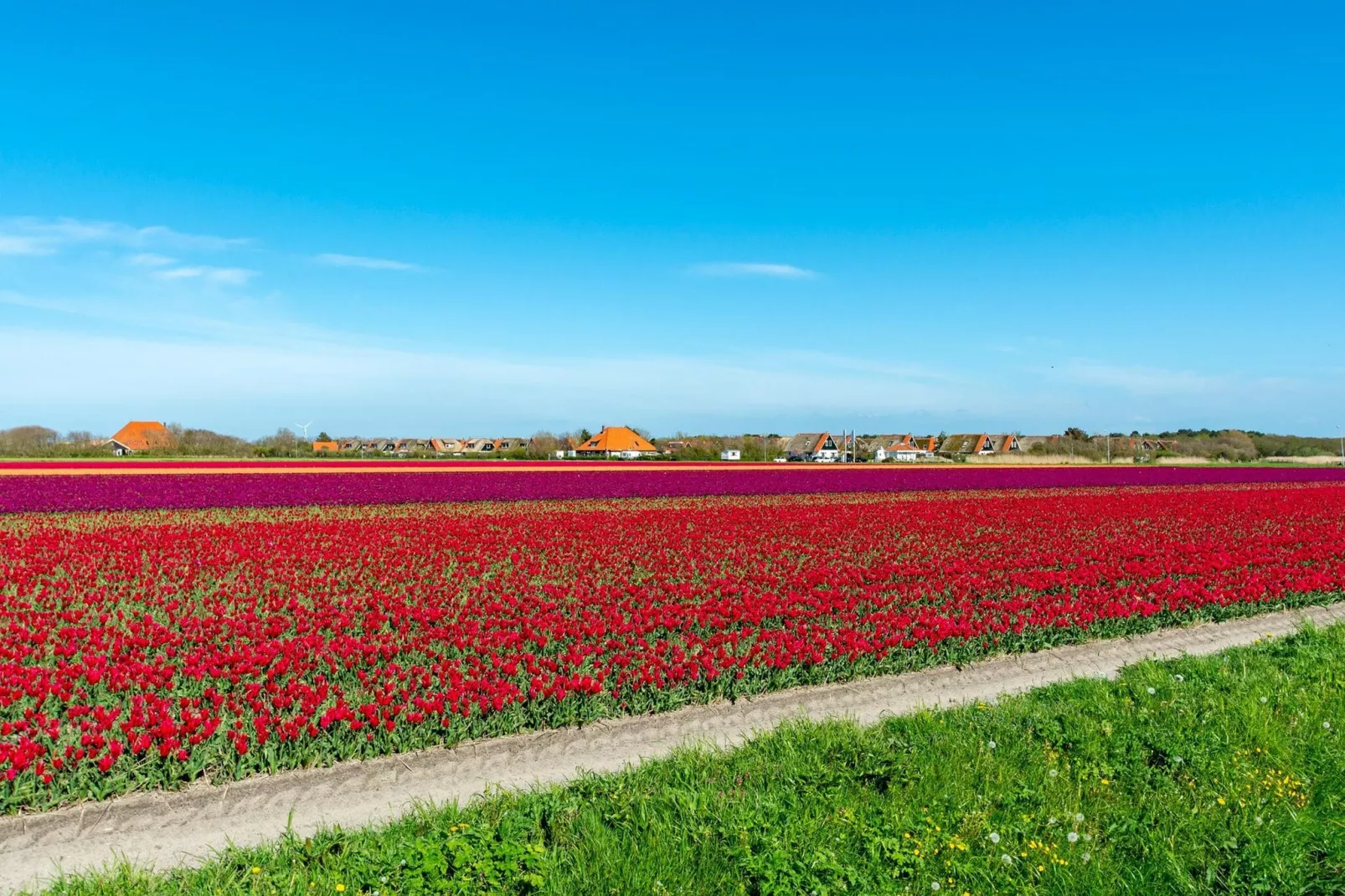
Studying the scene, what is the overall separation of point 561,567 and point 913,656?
273 inches

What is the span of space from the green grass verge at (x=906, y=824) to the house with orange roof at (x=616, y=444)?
118609mm

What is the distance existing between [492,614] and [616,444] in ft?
387

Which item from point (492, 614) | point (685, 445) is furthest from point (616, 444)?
point (492, 614)

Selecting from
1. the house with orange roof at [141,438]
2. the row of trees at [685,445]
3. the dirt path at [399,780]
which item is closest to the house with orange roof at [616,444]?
the row of trees at [685,445]

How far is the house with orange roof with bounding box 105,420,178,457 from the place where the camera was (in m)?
86.9

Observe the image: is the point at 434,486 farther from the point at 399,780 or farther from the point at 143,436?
the point at 143,436

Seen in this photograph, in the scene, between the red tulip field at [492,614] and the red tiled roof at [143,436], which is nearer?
the red tulip field at [492,614]

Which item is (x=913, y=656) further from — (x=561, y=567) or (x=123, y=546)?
(x=123, y=546)

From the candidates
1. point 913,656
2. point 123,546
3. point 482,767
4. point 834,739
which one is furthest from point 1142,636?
point 123,546

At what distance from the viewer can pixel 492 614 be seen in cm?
1091

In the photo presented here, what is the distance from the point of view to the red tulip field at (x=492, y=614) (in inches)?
266

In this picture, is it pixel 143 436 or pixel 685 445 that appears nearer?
pixel 143 436

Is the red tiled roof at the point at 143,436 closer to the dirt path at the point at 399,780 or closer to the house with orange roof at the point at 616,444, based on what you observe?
the house with orange roof at the point at 616,444

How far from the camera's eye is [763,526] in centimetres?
2072
